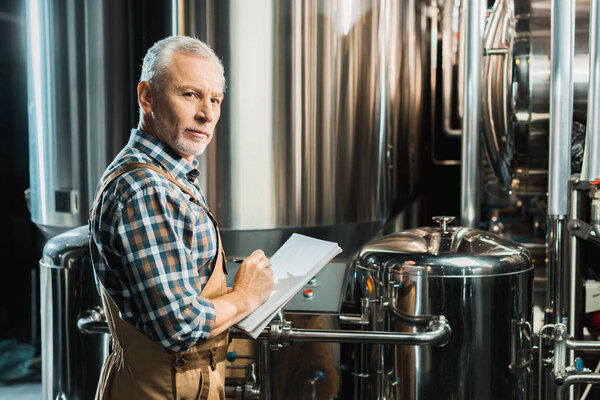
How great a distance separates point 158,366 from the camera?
1.34 metres

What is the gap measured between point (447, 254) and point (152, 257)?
0.95 metres

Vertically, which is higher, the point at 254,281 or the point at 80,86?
Result: the point at 80,86

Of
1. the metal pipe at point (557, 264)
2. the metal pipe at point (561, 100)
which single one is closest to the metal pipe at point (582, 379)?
the metal pipe at point (557, 264)

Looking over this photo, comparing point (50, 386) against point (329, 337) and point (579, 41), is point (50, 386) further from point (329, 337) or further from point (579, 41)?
point (579, 41)

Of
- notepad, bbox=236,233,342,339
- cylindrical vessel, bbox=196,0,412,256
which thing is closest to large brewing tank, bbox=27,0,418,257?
cylindrical vessel, bbox=196,0,412,256

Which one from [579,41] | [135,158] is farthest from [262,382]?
[579,41]

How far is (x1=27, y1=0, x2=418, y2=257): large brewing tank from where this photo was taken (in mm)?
2395

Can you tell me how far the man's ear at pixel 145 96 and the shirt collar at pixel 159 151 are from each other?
5 centimetres

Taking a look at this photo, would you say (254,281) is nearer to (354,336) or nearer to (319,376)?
(354,336)

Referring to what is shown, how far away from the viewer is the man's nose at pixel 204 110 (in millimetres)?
1341

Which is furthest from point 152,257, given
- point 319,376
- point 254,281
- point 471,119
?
point 471,119

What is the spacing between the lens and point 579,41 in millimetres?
2684

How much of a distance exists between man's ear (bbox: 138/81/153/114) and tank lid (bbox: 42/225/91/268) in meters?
0.89

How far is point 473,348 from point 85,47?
171 cm
